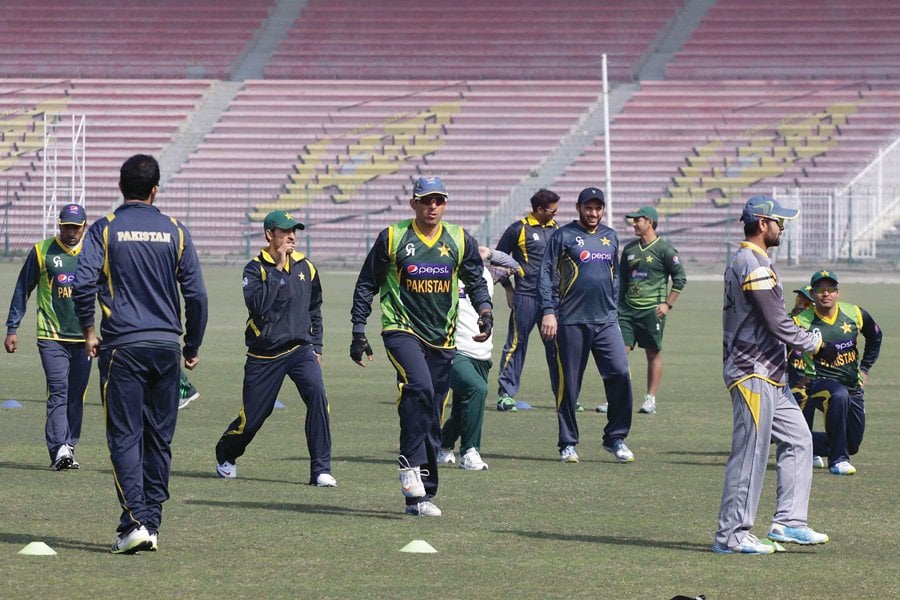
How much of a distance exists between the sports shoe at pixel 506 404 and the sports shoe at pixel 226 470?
466 centimetres

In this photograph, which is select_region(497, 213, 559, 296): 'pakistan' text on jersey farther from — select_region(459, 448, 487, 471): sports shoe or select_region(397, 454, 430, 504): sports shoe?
select_region(397, 454, 430, 504): sports shoe

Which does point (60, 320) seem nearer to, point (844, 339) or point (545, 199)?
point (545, 199)

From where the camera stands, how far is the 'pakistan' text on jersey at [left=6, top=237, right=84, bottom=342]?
10.7 metres

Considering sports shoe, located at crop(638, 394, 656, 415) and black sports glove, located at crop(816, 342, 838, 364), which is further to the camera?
sports shoe, located at crop(638, 394, 656, 415)

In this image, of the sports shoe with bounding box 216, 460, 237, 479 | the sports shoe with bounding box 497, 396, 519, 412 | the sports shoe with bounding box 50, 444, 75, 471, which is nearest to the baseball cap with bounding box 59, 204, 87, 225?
the sports shoe with bounding box 50, 444, 75, 471

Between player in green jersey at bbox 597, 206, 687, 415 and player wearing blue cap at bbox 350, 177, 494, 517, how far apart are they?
5760 mm

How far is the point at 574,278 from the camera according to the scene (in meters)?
11.5

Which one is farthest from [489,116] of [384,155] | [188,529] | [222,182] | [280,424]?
[188,529]

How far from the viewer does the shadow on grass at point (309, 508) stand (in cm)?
885

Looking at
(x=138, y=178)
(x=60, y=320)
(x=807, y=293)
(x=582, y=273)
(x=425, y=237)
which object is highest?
(x=138, y=178)

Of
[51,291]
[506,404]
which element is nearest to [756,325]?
[51,291]

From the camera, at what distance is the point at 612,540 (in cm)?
813

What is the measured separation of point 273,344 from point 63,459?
5.18 feet

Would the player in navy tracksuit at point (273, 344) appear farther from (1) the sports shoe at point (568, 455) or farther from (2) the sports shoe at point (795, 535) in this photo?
(2) the sports shoe at point (795, 535)
